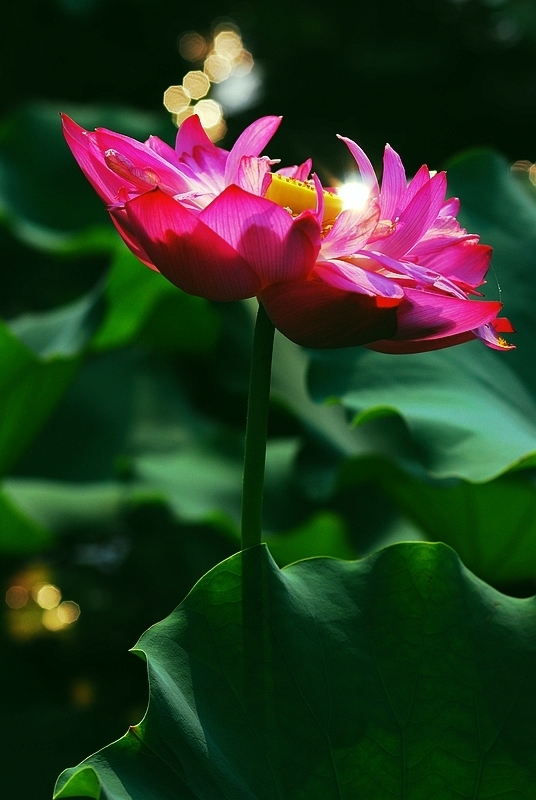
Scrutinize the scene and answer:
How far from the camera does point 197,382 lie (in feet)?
5.11

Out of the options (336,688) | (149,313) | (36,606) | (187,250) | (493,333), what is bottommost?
(36,606)

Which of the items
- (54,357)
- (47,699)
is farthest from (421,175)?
(47,699)

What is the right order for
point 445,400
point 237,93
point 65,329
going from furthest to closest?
point 237,93 < point 65,329 < point 445,400

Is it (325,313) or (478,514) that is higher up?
(325,313)

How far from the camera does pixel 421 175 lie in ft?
1.51

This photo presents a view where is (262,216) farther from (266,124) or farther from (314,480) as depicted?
(314,480)

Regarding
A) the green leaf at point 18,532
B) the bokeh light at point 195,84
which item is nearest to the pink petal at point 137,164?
the green leaf at point 18,532

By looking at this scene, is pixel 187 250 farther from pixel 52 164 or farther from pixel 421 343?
pixel 52 164

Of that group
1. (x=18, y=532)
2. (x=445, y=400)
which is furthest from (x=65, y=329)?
(x=445, y=400)

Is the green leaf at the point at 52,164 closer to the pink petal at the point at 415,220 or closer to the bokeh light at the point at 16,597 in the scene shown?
the bokeh light at the point at 16,597

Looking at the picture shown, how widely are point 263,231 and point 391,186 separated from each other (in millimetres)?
82

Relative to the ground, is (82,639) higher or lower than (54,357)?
lower

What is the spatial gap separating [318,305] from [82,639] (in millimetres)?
1180

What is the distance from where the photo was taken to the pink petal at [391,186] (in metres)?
0.45
